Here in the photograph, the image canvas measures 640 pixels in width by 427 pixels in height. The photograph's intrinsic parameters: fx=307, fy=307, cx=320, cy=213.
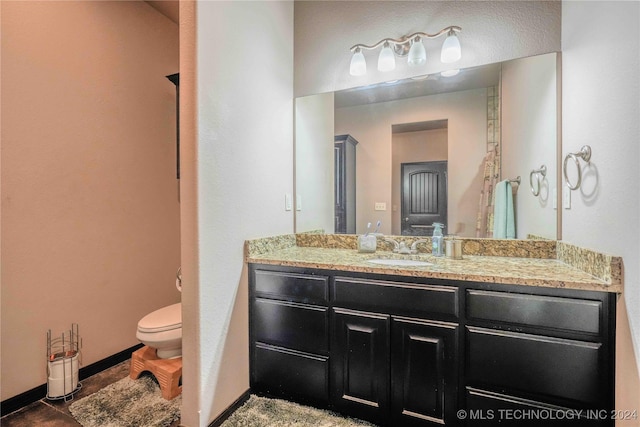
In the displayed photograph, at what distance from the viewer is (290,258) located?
5.69 feet

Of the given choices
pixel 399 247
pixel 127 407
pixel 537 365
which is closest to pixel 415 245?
pixel 399 247

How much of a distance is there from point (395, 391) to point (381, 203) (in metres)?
1.15

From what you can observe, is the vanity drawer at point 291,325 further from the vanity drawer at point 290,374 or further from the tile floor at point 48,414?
the tile floor at point 48,414

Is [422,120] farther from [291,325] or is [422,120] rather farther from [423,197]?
[291,325]

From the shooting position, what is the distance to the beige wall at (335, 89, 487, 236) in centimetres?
192

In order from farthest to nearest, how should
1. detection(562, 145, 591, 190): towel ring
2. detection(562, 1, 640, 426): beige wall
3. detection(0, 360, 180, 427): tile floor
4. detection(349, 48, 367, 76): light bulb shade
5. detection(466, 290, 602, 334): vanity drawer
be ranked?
1. detection(349, 48, 367, 76): light bulb shade
2. detection(0, 360, 180, 427): tile floor
3. detection(562, 145, 591, 190): towel ring
4. detection(466, 290, 602, 334): vanity drawer
5. detection(562, 1, 640, 426): beige wall

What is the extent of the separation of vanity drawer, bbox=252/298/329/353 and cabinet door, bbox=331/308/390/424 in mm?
79

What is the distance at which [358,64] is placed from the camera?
6.72 ft

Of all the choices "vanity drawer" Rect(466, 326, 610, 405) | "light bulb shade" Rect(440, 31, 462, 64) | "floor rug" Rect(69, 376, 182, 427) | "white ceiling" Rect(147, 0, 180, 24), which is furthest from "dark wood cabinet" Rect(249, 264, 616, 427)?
"white ceiling" Rect(147, 0, 180, 24)

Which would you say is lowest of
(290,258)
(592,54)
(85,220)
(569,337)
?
(569,337)

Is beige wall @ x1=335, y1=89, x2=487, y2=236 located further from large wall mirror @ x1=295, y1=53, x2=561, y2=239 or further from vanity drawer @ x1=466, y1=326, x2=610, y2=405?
vanity drawer @ x1=466, y1=326, x2=610, y2=405

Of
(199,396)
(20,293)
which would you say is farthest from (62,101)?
(199,396)

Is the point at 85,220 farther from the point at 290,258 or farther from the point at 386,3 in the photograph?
the point at 386,3

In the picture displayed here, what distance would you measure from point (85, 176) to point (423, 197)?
2274 millimetres
